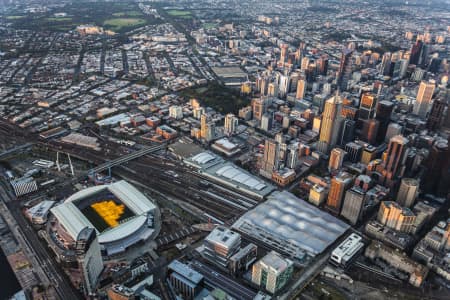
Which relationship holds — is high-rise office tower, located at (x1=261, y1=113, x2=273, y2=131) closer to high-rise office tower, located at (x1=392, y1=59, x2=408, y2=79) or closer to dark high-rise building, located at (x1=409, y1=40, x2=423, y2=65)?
high-rise office tower, located at (x1=392, y1=59, x2=408, y2=79)

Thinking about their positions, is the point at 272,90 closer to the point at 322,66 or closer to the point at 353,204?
the point at 322,66

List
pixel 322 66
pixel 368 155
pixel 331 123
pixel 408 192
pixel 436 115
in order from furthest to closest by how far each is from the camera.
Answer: pixel 322 66 < pixel 436 115 < pixel 331 123 < pixel 368 155 < pixel 408 192

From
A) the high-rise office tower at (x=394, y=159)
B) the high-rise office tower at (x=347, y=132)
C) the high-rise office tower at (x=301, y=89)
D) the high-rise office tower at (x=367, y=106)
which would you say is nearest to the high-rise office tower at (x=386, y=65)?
the high-rise office tower at (x=301, y=89)

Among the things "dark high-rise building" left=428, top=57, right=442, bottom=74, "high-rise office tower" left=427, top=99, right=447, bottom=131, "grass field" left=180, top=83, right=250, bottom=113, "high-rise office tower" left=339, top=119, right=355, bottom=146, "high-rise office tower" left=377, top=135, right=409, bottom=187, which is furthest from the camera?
"dark high-rise building" left=428, top=57, right=442, bottom=74

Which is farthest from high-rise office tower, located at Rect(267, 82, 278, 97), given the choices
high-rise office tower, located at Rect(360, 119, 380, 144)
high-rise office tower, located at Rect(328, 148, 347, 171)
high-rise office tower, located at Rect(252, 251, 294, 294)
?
high-rise office tower, located at Rect(252, 251, 294, 294)

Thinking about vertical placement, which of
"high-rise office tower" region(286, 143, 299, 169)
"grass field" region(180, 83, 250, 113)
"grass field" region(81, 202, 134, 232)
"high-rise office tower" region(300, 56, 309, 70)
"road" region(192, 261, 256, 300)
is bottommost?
"road" region(192, 261, 256, 300)

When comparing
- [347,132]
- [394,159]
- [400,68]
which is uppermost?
[394,159]

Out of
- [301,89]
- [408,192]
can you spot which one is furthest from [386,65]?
[408,192]
